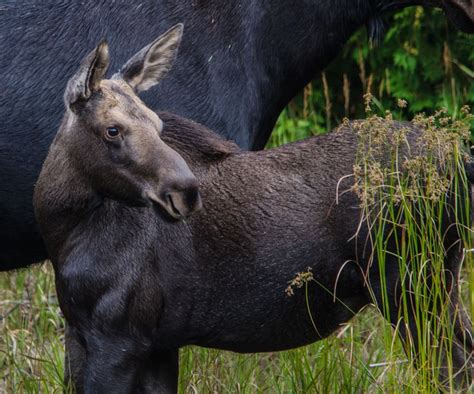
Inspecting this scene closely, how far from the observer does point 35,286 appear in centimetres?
699

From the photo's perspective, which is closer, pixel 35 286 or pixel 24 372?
pixel 24 372

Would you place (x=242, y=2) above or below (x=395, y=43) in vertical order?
below

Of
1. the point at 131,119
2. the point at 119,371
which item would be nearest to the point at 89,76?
the point at 131,119

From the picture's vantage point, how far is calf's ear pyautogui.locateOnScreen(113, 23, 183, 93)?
4.86m

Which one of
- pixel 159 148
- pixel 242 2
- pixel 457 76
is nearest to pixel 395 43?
pixel 457 76

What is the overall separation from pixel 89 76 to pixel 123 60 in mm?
1015

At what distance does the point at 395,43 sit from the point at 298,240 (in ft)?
12.9

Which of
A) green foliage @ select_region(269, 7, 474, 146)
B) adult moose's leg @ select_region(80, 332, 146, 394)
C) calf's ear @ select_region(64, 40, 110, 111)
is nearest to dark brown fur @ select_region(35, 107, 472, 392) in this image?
adult moose's leg @ select_region(80, 332, 146, 394)

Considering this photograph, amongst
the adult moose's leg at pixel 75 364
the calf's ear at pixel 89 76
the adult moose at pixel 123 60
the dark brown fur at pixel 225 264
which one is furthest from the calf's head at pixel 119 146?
the adult moose's leg at pixel 75 364

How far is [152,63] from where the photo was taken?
4902 mm

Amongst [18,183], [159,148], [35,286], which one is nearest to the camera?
[159,148]

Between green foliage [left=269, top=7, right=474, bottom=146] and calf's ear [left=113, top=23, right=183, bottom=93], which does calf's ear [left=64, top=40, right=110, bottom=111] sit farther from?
green foliage [left=269, top=7, right=474, bottom=146]

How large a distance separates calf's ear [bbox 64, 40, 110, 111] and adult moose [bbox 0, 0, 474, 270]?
2.67 ft

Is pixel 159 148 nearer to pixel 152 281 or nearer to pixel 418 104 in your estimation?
pixel 152 281
